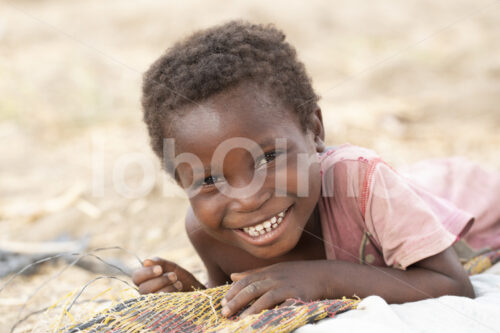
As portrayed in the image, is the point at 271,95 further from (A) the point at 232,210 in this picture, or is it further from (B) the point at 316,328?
(B) the point at 316,328

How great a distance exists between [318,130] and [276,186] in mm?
400

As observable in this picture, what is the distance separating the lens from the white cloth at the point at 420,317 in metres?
1.31

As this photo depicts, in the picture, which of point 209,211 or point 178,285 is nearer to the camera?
point 209,211

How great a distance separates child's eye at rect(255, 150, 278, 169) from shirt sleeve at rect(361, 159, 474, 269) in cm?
34

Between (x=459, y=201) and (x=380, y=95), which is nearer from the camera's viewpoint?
(x=459, y=201)

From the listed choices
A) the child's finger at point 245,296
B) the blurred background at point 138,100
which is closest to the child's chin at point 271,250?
the child's finger at point 245,296

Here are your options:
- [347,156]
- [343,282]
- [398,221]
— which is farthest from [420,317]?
[347,156]

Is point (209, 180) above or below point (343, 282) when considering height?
above

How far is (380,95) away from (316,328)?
4.49 m

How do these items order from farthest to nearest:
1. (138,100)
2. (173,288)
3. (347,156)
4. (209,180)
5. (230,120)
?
(138,100), (173,288), (347,156), (209,180), (230,120)

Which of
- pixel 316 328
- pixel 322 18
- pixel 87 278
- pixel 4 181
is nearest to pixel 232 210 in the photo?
pixel 316 328

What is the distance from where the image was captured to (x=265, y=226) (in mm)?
1730

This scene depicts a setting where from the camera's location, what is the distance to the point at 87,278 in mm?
2941

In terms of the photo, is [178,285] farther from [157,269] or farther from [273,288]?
[273,288]
